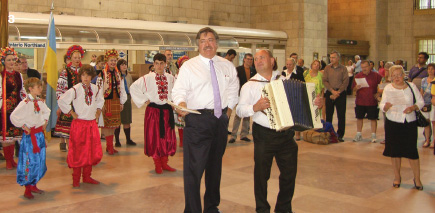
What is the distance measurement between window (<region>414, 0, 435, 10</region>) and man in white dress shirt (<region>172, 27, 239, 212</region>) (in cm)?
2612

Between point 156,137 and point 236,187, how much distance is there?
1344mm

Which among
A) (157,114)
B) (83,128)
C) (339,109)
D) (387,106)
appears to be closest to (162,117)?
(157,114)

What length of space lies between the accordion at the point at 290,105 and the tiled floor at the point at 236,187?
105 cm

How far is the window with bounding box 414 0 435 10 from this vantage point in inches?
1069

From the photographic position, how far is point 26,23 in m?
12.7

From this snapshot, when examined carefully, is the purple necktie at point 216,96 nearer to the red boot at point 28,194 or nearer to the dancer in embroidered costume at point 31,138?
the dancer in embroidered costume at point 31,138

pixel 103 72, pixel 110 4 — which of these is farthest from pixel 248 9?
pixel 103 72

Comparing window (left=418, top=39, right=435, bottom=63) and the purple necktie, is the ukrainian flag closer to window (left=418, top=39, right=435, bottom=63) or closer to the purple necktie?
the purple necktie

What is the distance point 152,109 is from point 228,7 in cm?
1684

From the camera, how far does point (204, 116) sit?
4.28m

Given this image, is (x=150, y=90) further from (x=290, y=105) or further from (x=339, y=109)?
(x=339, y=109)

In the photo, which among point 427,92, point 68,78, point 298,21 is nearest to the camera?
point 68,78

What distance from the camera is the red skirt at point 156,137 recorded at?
6406mm

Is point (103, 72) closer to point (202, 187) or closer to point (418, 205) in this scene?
point (202, 187)
